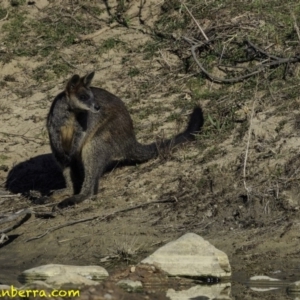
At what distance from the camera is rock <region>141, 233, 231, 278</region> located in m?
8.43

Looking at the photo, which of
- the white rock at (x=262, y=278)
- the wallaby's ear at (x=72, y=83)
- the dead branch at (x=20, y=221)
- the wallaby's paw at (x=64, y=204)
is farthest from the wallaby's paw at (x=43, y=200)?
the white rock at (x=262, y=278)

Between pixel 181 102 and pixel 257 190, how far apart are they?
252 centimetres

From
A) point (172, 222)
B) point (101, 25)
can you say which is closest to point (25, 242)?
point (172, 222)

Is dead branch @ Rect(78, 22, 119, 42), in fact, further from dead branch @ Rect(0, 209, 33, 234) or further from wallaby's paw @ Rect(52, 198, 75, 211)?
dead branch @ Rect(0, 209, 33, 234)

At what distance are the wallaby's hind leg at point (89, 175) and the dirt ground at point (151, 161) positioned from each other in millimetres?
101

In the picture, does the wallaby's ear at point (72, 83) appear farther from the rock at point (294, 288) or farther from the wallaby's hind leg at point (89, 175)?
the rock at point (294, 288)

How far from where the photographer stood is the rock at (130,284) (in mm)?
8133

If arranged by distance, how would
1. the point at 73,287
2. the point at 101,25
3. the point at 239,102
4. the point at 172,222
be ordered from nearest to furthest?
the point at 73,287 < the point at 172,222 < the point at 239,102 < the point at 101,25

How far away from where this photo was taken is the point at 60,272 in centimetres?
823

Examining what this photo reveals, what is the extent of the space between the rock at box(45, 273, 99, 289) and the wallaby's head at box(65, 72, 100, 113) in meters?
2.91

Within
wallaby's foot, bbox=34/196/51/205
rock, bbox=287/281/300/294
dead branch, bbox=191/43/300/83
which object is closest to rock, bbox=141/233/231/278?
rock, bbox=287/281/300/294

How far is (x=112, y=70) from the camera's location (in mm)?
13094

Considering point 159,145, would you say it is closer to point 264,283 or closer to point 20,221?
point 20,221

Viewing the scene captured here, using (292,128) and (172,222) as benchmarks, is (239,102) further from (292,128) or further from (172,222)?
(172,222)
